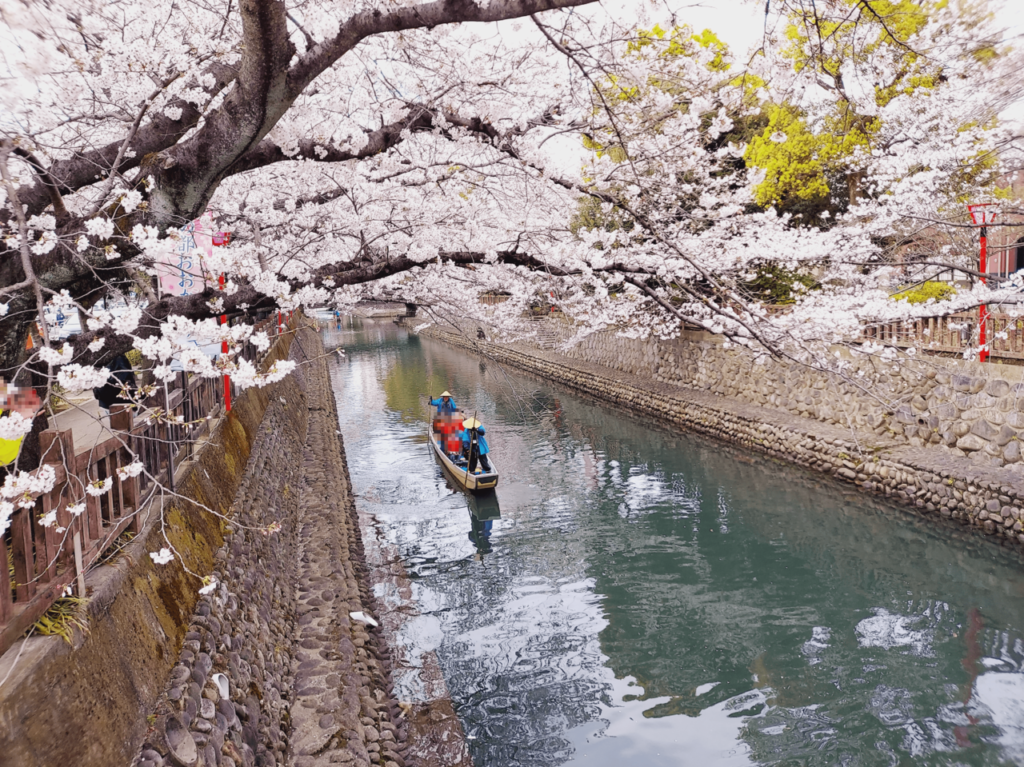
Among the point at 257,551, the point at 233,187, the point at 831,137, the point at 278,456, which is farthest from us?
the point at 831,137

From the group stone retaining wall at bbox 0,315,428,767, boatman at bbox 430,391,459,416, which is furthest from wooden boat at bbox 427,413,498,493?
stone retaining wall at bbox 0,315,428,767

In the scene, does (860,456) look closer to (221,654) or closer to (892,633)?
(892,633)

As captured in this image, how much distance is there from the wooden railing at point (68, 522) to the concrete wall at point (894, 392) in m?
5.43

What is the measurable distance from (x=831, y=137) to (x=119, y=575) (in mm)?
14879

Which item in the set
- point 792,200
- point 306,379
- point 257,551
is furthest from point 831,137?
point 306,379

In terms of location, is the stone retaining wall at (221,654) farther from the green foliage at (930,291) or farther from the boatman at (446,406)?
the green foliage at (930,291)

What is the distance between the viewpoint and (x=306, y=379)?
72.9 ft

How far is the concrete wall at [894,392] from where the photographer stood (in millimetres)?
8930

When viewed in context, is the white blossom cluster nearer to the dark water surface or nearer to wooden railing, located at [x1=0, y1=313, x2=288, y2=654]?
wooden railing, located at [x1=0, y1=313, x2=288, y2=654]

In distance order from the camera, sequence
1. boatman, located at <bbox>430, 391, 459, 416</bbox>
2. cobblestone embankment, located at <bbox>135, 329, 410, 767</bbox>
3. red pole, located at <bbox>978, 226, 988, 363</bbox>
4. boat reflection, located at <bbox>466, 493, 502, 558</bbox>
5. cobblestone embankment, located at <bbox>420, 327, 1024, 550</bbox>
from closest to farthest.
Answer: cobblestone embankment, located at <bbox>135, 329, 410, 767</bbox> < red pole, located at <bbox>978, 226, 988, 363</bbox> < cobblestone embankment, located at <bbox>420, 327, 1024, 550</bbox> < boat reflection, located at <bbox>466, 493, 502, 558</bbox> < boatman, located at <bbox>430, 391, 459, 416</bbox>

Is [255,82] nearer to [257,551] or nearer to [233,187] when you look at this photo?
[257,551]

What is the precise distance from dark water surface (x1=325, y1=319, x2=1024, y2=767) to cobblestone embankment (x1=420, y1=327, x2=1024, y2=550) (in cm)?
36

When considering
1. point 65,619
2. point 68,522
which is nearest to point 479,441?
point 68,522

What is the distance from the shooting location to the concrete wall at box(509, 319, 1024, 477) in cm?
893
